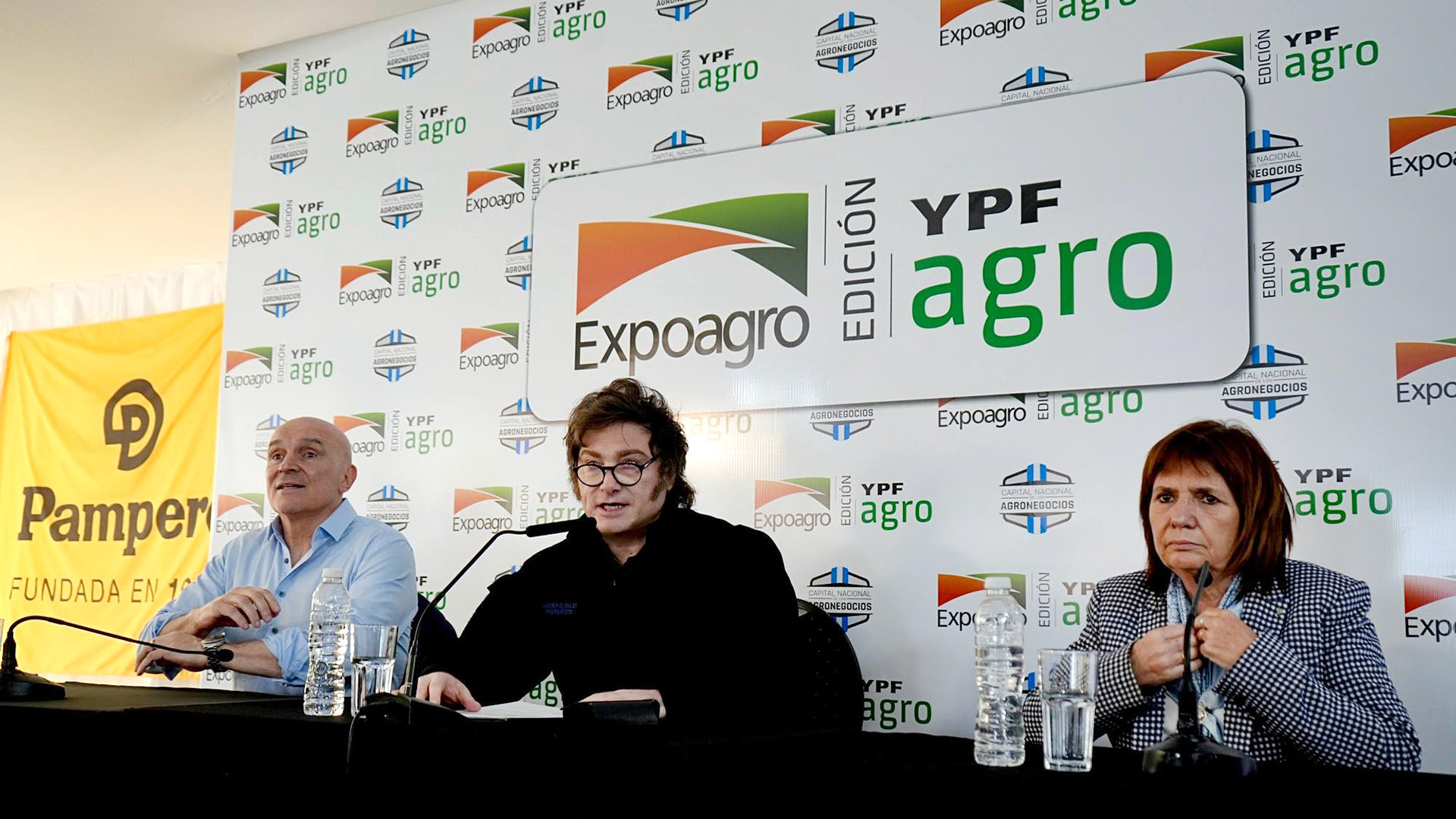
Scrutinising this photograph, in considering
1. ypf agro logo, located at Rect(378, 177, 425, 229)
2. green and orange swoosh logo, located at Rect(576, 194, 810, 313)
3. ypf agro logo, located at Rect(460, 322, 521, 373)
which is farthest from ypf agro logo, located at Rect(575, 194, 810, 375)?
ypf agro logo, located at Rect(378, 177, 425, 229)

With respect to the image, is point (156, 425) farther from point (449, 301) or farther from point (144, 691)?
point (144, 691)

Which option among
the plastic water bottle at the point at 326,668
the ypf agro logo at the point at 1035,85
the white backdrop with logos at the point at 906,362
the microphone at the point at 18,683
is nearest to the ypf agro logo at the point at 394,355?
the white backdrop with logos at the point at 906,362

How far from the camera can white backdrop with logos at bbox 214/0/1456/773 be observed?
99.4 inches

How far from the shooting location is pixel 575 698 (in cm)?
256

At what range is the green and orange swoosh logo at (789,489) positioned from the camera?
10.0 feet

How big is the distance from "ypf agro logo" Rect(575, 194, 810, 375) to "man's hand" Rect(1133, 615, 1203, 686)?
1.35 metres

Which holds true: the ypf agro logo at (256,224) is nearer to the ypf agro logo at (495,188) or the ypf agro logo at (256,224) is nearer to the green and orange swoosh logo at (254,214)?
the green and orange swoosh logo at (254,214)

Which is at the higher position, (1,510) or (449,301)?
(449,301)

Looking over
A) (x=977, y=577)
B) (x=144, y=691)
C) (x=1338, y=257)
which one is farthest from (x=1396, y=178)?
(x=144, y=691)

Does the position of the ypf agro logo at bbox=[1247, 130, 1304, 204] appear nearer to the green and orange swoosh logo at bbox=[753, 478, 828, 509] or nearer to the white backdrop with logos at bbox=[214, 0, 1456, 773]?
the white backdrop with logos at bbox=[214, 0, 1456, 773]

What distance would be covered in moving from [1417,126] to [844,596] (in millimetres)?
1567

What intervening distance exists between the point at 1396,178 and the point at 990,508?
106cm

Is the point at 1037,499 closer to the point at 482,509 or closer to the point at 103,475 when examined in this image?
the point at 482,509

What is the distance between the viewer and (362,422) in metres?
3.78
